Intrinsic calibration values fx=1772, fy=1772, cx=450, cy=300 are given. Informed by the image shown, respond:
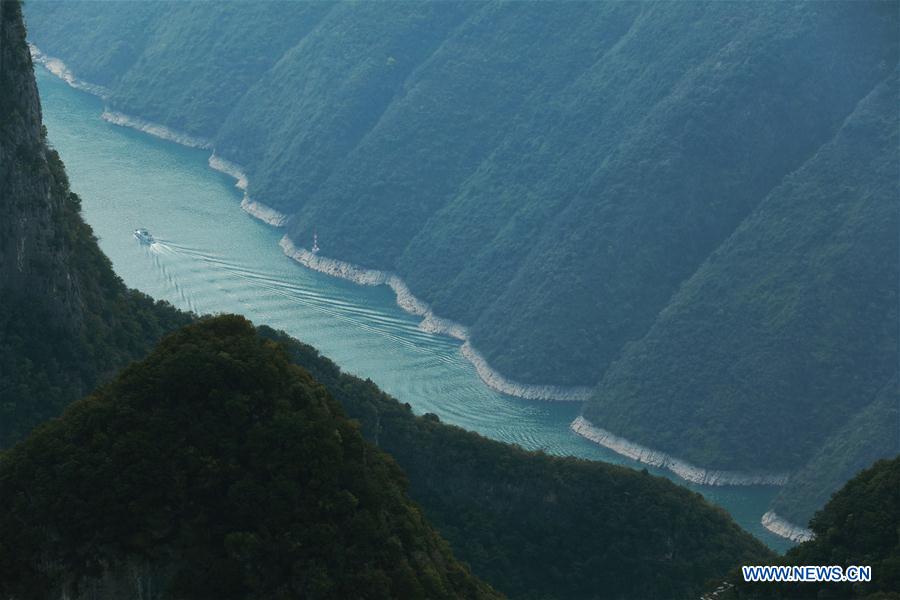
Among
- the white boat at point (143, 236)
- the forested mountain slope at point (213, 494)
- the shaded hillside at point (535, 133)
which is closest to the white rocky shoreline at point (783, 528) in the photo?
the shaded hillside at point (535, 133)

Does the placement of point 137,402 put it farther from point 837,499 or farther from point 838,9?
point 838,9

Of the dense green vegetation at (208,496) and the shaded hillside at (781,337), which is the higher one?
the shaded hillside at (781,337)

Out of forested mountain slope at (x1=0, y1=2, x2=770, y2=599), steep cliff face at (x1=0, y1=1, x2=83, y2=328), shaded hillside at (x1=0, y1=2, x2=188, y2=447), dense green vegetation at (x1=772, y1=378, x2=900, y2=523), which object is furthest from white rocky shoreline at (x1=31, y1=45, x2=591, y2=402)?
forested mountain slope at (x1=0, y1=2, x2=770, y2=599)

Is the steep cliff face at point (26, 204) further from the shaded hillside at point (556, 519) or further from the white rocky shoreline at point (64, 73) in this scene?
the white rocky shoreline at point (64, 73)

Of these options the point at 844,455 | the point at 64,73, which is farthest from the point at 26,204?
the point at 64,73

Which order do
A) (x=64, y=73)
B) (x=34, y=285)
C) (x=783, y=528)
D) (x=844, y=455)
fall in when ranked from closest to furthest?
1. (x=34, y=285)
2. (x=783, y=528)
3. (x=844, y=455)
4. (x=64, y=73)

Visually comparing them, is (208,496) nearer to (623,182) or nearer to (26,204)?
(26,204)

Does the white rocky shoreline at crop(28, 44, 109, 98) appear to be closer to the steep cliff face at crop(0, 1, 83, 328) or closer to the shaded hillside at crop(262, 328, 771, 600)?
the shaded hillside at crop(262, 328, 771, 600)
